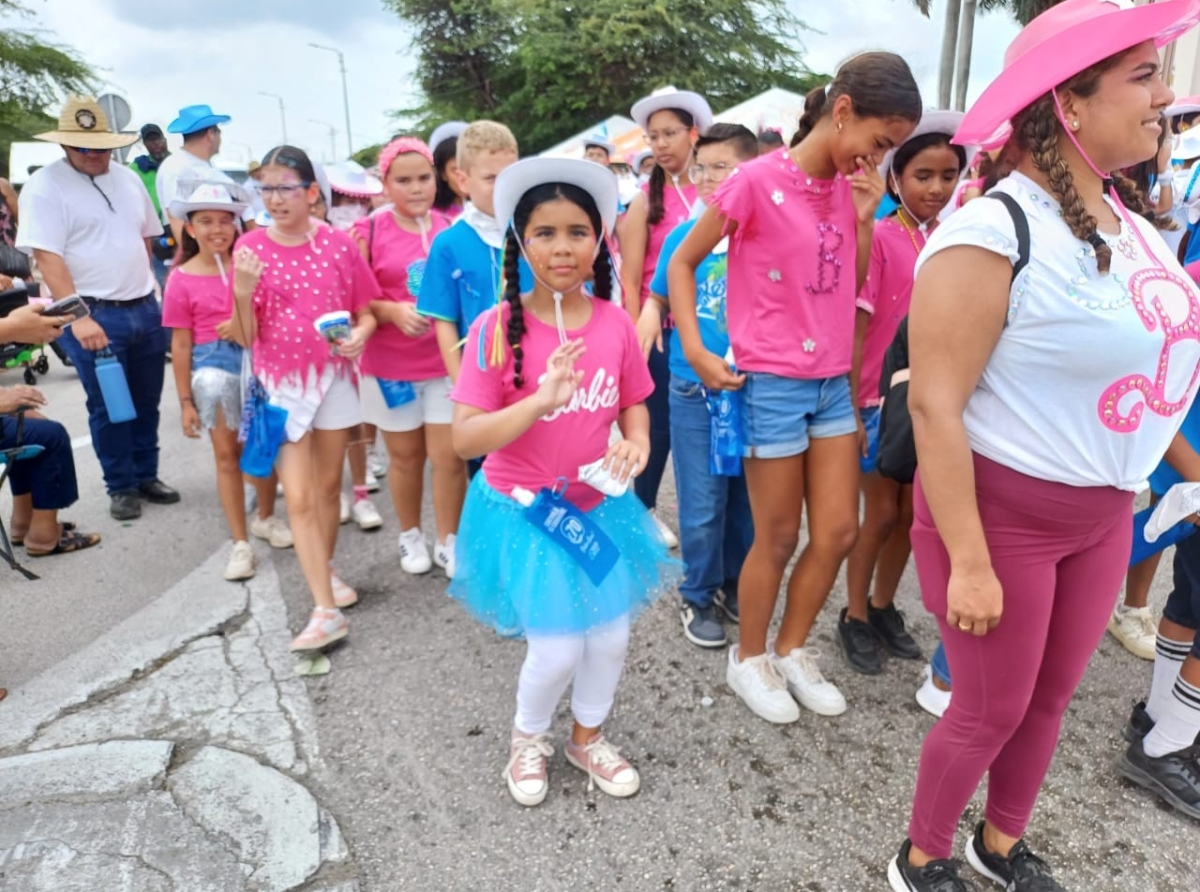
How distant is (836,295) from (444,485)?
80.5 inches

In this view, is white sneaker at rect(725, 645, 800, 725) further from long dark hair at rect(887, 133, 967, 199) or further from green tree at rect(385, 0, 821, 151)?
green tree at rect(385, 0, 821, 151)

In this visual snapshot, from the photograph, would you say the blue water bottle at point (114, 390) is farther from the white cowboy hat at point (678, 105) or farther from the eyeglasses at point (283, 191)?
the white cowboy hat at point (678, 105)

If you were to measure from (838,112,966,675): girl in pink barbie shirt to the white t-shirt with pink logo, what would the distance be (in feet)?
3.67

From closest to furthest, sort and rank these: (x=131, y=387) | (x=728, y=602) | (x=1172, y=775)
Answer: (x=1172, y=775), (x=728, y=602), (x=131, y=387)

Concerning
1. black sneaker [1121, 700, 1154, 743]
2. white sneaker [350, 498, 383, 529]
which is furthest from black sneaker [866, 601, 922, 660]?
white sneaker [350, 498, 383, 529]

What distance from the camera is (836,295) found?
8.24 ft

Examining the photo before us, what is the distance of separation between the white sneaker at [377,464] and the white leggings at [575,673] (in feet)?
10.5

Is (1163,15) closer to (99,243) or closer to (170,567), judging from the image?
(170,567)

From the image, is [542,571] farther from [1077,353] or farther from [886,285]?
[886,285]

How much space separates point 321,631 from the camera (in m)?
3.17

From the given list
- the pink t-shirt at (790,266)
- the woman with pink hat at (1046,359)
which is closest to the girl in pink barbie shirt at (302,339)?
the pink t-shirt at (790,266)

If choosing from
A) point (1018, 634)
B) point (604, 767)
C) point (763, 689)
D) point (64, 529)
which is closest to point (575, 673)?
point (604, 767)

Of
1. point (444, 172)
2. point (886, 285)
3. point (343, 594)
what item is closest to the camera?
point (886, 285)

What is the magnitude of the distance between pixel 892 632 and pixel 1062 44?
7.35ft
